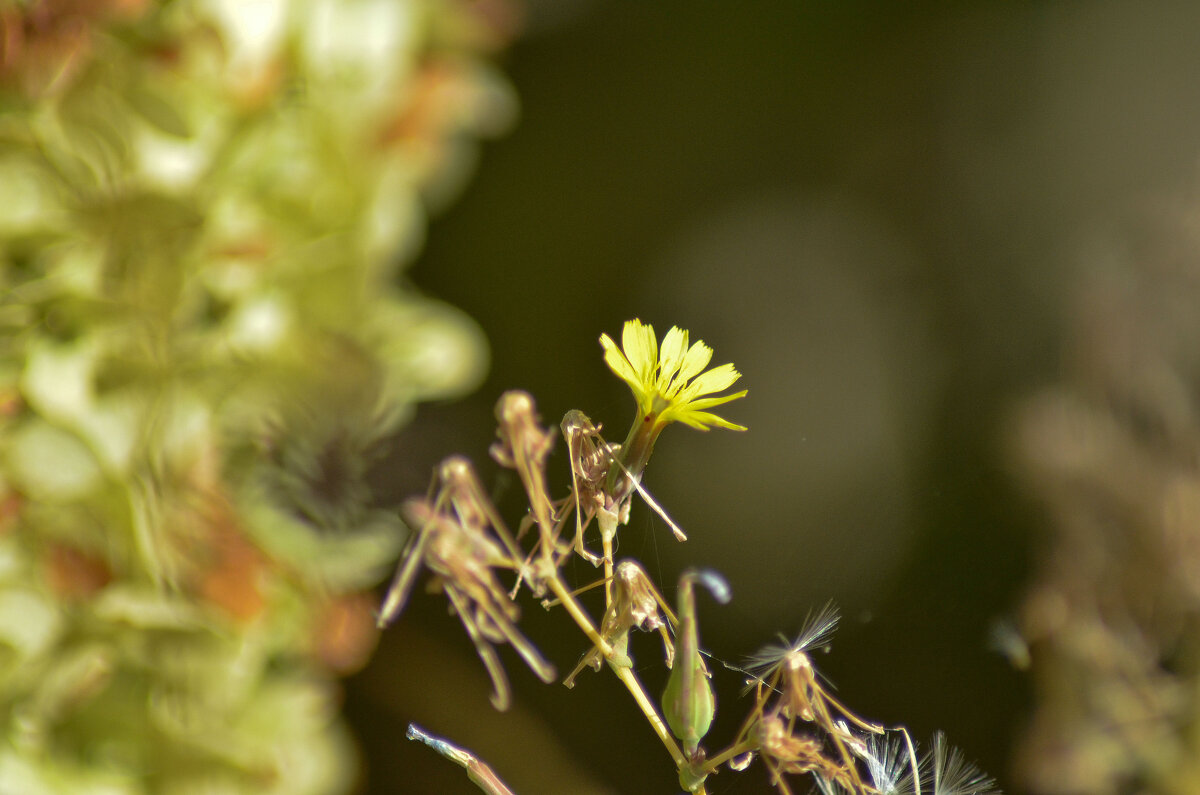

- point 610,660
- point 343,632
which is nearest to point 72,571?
point 343,632

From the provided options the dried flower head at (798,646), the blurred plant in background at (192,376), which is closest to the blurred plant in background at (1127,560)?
the dried flower head at (798,646)

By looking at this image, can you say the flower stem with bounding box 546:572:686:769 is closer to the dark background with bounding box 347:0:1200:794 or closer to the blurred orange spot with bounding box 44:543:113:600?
the dark background with bounding box 347:0:1200:794

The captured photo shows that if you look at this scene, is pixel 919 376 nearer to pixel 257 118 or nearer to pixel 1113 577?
pixel 1113 577

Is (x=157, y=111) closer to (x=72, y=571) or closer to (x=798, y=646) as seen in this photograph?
(x=72, y=571)

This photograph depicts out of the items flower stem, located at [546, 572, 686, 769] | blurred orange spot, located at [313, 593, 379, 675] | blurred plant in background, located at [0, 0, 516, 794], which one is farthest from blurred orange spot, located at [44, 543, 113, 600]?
flower stem, located at [546, 572, 686, 769]

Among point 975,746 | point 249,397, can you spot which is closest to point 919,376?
point 975,746

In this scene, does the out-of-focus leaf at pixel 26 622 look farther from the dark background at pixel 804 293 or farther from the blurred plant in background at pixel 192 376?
the dark background at pixel 804 293
